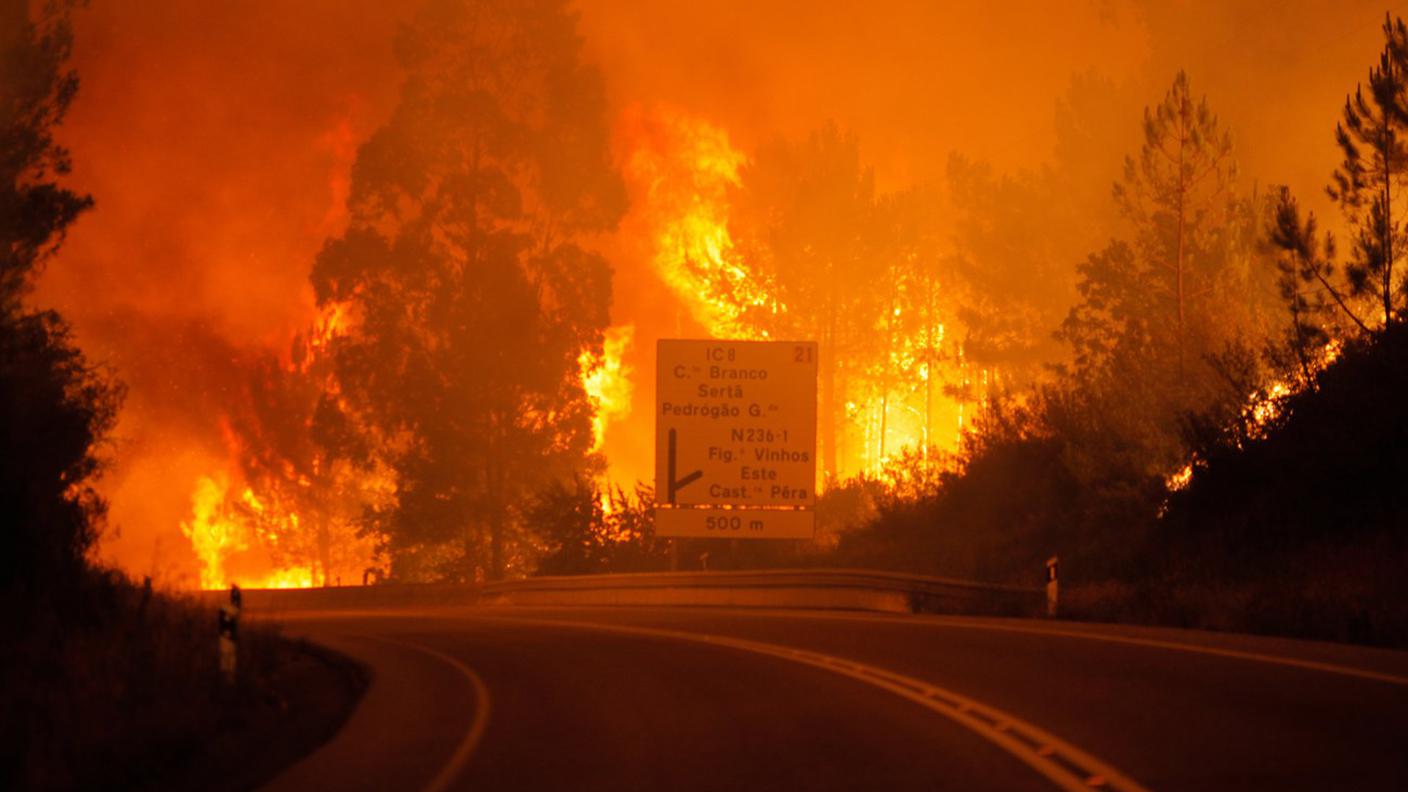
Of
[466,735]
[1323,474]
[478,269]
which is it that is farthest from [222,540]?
[466,735]

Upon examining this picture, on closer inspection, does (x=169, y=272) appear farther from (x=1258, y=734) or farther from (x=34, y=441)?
(x=1258, y=734)

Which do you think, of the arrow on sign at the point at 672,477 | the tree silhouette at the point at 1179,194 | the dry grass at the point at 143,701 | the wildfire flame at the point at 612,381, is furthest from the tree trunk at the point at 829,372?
the dry grass at the point at 143,701

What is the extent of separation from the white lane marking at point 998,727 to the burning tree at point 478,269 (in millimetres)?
32137

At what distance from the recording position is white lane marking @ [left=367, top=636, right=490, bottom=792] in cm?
987

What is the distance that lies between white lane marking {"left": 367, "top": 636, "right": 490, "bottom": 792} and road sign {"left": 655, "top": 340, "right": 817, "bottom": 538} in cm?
1482

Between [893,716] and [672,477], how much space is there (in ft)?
74.5

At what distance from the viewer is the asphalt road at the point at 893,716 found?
9500mm

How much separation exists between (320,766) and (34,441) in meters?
10.1

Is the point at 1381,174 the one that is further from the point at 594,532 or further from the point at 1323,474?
the point at 594,532

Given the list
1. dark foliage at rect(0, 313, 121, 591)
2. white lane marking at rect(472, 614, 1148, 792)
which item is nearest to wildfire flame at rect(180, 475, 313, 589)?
dark foliage at rect(0, 313, 121, 591)

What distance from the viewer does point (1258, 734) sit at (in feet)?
34.0

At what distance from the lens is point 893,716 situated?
12.1 m

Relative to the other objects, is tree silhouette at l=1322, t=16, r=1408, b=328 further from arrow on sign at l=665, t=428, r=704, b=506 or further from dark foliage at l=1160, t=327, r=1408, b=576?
arrow on sign at l=665, t=428, r=704, b=506

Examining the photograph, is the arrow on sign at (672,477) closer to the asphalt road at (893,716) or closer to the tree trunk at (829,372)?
the asphalt road at (893,716)
